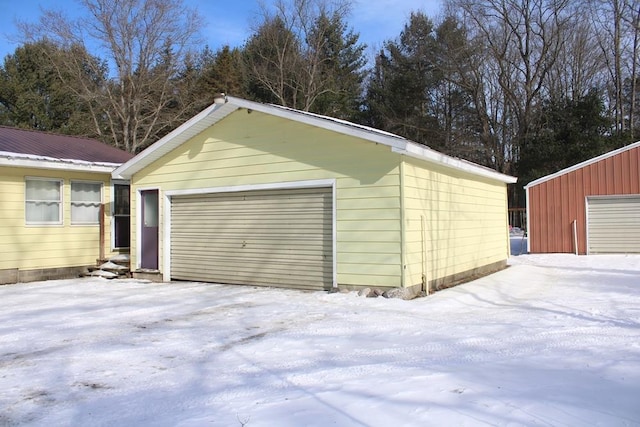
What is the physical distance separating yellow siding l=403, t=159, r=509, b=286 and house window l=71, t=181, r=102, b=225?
8.18 metres

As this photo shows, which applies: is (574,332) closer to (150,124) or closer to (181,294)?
(181,294)

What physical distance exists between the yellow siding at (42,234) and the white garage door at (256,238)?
2474 mm

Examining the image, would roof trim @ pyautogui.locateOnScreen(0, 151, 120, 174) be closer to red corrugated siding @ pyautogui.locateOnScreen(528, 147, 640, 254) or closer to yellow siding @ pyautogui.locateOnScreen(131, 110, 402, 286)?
yellow siding @ pyautogui.locateOnScreen(131, 110, 402, 286)

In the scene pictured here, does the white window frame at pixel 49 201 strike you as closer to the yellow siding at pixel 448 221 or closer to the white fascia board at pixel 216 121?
the white fascia board at pixel 216 121

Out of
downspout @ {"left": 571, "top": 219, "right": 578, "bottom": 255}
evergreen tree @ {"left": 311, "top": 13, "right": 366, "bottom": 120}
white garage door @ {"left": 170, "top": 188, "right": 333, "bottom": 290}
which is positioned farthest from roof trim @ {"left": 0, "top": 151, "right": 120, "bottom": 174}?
A: evergreen tree @ {"left": 311, "top": 13, "right": 366, "bottom": 120}

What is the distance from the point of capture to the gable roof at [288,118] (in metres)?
8.35

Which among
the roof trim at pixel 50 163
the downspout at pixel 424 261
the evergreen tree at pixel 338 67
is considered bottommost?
the downspout at pixel 424 261

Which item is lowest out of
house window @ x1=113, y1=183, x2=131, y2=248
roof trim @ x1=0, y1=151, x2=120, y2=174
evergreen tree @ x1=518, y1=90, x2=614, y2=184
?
house window @ x1=113, y1=183, x2=131, y2=248

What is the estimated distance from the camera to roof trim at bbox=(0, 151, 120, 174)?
1068 centimetres

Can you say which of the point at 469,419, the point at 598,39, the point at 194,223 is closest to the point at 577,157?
the point at 598,39

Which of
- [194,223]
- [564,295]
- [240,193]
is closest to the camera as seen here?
[564,295]

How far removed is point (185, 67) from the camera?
1151 inches

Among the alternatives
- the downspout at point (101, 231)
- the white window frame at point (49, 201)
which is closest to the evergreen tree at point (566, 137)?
the downspout at point (101, 231)

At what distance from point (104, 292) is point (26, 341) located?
12.9 feet
